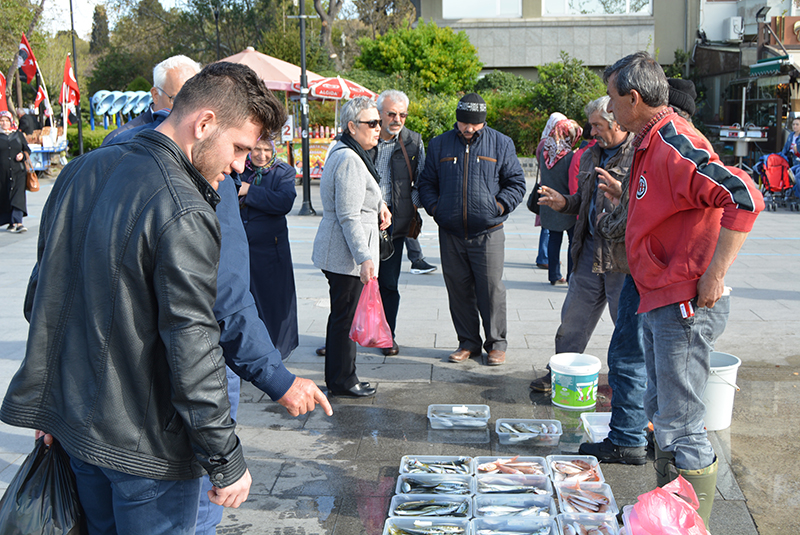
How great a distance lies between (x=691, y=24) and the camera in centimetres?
2566

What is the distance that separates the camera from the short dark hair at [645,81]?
9.82ft

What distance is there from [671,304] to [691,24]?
86.1ft

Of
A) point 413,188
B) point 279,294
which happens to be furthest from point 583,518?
point 413,188

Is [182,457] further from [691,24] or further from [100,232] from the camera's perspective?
[691,24]

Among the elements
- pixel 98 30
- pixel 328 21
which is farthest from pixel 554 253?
pixel 98 30

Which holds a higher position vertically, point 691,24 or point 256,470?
point 691,24

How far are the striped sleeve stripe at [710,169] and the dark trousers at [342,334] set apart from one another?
100 inches

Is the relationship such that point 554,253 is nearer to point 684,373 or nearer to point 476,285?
point 476,285

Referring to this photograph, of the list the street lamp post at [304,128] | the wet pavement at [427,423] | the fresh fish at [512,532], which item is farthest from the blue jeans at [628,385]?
A: the street lamp post at [304,128]

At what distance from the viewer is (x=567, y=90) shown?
1967cm

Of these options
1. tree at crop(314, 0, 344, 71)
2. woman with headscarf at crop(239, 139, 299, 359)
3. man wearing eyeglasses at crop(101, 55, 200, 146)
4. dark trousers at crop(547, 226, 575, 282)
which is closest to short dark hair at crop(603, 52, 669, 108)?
man wearing eyeglasses at crop(101, 55, 200, 146)

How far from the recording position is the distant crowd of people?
178 centimetres

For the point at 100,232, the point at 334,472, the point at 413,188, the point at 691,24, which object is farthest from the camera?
the point at 691,24

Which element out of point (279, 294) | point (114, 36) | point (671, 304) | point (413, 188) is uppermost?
point (114, 36)
